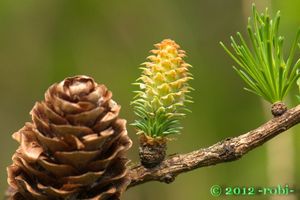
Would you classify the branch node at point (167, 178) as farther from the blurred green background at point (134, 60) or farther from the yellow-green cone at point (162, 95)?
the blurred green background at point (134, 60)

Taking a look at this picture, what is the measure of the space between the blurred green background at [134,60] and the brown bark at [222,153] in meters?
0.95

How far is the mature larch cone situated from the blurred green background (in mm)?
1034

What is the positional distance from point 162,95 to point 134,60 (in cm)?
130

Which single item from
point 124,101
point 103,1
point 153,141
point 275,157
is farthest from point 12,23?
point 153,141

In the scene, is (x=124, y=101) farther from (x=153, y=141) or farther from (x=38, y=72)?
(x=153, y=141)

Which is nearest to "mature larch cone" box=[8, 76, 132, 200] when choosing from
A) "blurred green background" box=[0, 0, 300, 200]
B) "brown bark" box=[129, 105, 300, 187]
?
"brown bark" box=[129, 105, 300, 187]

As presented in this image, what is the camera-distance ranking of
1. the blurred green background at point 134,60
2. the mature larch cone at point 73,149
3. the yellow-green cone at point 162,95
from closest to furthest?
the mature larch cone at point 73,149
the yellow-green cone at point 162,95
the blurred green background at point 134,60

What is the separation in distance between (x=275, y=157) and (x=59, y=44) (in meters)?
0.97

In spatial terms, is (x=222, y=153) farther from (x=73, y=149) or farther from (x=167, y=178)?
(x=73, y=149)

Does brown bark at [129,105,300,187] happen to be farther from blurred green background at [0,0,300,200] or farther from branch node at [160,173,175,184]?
blurred green background at [0,0,300,200]

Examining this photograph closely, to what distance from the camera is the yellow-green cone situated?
87 centimetres

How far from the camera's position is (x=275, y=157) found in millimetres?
1623

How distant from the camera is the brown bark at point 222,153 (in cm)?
82

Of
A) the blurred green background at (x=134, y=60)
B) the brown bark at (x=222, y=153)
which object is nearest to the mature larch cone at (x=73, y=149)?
the brown bark at (x=222, y=153)
